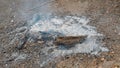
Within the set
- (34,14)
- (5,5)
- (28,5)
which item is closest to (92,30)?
(34,14)

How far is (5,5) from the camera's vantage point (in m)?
5.93

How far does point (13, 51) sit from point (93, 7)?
6.44ft

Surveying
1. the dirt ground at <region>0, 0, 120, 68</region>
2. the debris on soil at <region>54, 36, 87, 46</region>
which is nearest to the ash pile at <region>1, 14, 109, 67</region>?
the debris on soil at <region>54, 36, 87, 46</region>

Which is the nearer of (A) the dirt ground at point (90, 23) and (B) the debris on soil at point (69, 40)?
(A) the dirt ground at point (90, 23)

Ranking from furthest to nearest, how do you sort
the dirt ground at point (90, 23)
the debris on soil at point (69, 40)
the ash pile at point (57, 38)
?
the debris on soil at point (69, 40) < the ash pile at point (57, 38) < the dirt ground at point (90, 23)

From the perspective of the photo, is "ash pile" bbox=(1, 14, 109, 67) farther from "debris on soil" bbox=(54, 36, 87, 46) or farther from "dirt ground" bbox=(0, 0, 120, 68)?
"dirt ground" bbox=(0, 0, 120, 68)

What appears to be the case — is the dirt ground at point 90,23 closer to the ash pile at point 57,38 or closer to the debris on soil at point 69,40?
the ash pile at point 57,38

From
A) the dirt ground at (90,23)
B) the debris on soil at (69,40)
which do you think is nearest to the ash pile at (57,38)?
the debris on soil at (69,40)

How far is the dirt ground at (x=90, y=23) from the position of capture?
3801mm

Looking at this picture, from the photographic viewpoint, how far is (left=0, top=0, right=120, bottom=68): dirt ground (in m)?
3.80

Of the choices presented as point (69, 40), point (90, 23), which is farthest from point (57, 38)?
point (90, 23)

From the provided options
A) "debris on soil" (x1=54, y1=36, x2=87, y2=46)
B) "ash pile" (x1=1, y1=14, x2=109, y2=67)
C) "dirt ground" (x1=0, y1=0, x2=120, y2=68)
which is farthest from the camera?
"debris on soil" (x1=54, y1=36, x2=87, y2=46)

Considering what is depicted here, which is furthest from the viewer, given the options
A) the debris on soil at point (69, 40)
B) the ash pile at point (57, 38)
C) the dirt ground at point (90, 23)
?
the debris on soil at point (69, 40)

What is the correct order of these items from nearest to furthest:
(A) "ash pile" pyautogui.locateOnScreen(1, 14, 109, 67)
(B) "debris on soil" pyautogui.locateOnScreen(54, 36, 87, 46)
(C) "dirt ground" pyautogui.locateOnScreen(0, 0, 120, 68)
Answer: (C) "dirt ground" pyautogui.locateOnScreen(0, 0, 120, 68)
(A) "ash pile" pyautogui.locateOnScreen(1, 14, 109, 67)
(B) "debris on soil" pyautogui.locateOnScreen(54, 36, 87, 46)
